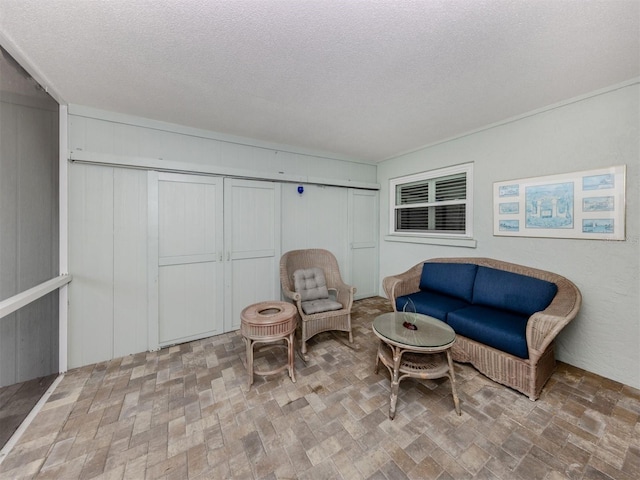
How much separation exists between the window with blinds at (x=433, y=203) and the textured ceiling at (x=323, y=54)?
37.5 inches

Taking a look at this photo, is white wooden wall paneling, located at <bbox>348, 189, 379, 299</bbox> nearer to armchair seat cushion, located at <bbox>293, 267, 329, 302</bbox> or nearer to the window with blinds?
the window with blinds

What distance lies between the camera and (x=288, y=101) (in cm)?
238

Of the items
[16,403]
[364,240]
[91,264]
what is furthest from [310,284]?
[16,403]

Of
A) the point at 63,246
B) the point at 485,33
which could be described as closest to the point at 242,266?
the point at 63,246

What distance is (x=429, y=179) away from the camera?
3805 mm

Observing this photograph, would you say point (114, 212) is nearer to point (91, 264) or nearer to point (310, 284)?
point (91, 264)

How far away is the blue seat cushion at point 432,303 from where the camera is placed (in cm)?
269

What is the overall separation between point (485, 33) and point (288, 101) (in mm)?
1625

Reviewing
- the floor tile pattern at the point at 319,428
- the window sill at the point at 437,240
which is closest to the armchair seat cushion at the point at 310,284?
the floor tile pattern at the point at 319,428

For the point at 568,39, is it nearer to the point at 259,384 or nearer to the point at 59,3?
the point at 59,3

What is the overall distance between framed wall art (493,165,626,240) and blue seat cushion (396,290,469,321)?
103 centimetres

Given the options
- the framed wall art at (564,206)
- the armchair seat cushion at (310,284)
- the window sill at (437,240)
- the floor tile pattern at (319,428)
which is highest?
the framed wall art at (564,206)

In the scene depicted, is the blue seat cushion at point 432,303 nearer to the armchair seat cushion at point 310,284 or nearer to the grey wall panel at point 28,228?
the armchair seat cushion at point 310,284

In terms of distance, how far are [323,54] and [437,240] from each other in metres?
2.92
